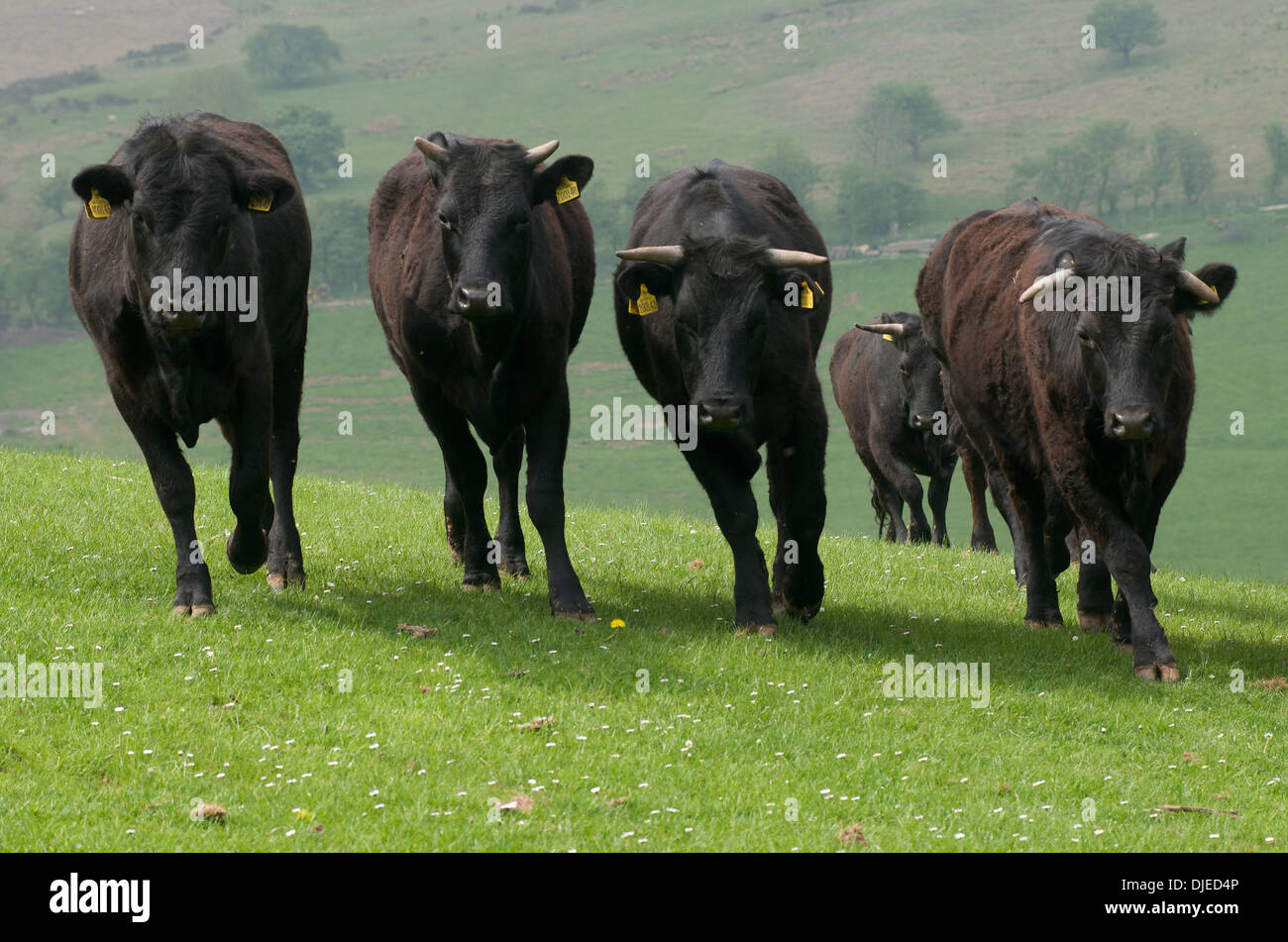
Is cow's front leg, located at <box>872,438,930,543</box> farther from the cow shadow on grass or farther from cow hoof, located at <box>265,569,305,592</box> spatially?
cow hoof, located at <box>265,569,305,592</box>

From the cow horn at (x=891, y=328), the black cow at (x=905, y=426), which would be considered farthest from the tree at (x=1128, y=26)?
the cow horn at (x=891, y=328)

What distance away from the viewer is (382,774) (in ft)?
23.5

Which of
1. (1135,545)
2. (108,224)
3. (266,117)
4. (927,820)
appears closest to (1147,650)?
(1135,545)

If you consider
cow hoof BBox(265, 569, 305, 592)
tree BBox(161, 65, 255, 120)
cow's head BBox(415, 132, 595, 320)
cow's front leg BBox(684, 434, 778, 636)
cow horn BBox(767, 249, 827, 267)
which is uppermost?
tree BBox(161, 65, 255, 120)

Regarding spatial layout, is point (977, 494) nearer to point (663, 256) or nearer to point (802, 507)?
point (802, 507)

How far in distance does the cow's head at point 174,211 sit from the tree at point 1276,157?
129 m

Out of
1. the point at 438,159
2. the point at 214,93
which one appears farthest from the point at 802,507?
the point at 214,93

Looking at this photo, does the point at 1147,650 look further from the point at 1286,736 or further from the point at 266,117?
the point at 266,117

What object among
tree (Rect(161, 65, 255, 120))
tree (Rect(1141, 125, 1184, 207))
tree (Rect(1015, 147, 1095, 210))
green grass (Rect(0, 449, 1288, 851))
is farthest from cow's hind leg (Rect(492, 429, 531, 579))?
tree (Rect(161, 65, 255, 120))

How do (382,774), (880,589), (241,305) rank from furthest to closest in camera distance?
(880,589)
(241,305)
(382,774)

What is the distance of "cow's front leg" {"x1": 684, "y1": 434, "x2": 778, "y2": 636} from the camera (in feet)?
34.2

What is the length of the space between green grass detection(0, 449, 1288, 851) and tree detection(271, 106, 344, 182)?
151438mm

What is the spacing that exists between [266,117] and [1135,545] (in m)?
177

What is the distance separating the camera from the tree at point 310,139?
159m
